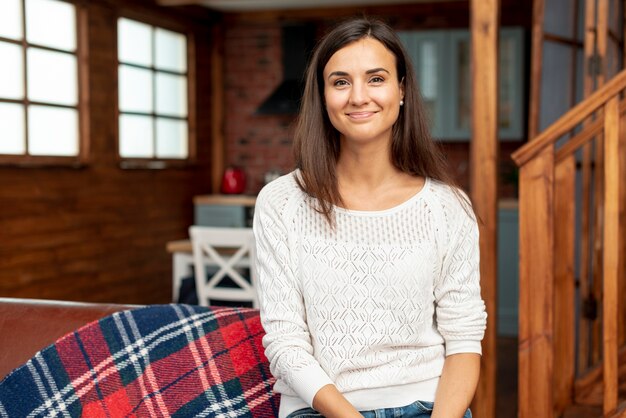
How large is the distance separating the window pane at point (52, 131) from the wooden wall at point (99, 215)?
0.42 ft

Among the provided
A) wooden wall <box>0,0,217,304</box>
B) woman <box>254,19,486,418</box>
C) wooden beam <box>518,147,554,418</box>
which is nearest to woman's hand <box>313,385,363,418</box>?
woman <box>254,19,486,418</box>

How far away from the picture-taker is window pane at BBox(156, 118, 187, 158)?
643cm

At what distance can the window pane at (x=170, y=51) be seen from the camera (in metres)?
6.40

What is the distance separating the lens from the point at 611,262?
8.18 ft

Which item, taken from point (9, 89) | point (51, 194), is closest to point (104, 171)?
point (51, 194)

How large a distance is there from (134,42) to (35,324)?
443 centimetres

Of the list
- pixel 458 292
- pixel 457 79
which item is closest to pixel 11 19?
pixel 457 79

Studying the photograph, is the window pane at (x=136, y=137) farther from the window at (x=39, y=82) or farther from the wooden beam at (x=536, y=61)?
the wooden beam at (x=536, y=61)

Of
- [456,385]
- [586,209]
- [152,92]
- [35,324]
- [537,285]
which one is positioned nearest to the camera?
[456,385]

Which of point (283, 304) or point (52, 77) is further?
point (52, 77)

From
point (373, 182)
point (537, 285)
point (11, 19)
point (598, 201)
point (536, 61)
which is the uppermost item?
point (11, 19)

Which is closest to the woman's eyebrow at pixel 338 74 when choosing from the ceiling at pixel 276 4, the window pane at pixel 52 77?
the window pane at pixel 52 77

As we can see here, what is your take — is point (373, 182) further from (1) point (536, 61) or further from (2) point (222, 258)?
(2) point (222, 258)

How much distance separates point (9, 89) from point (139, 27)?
161 cm
